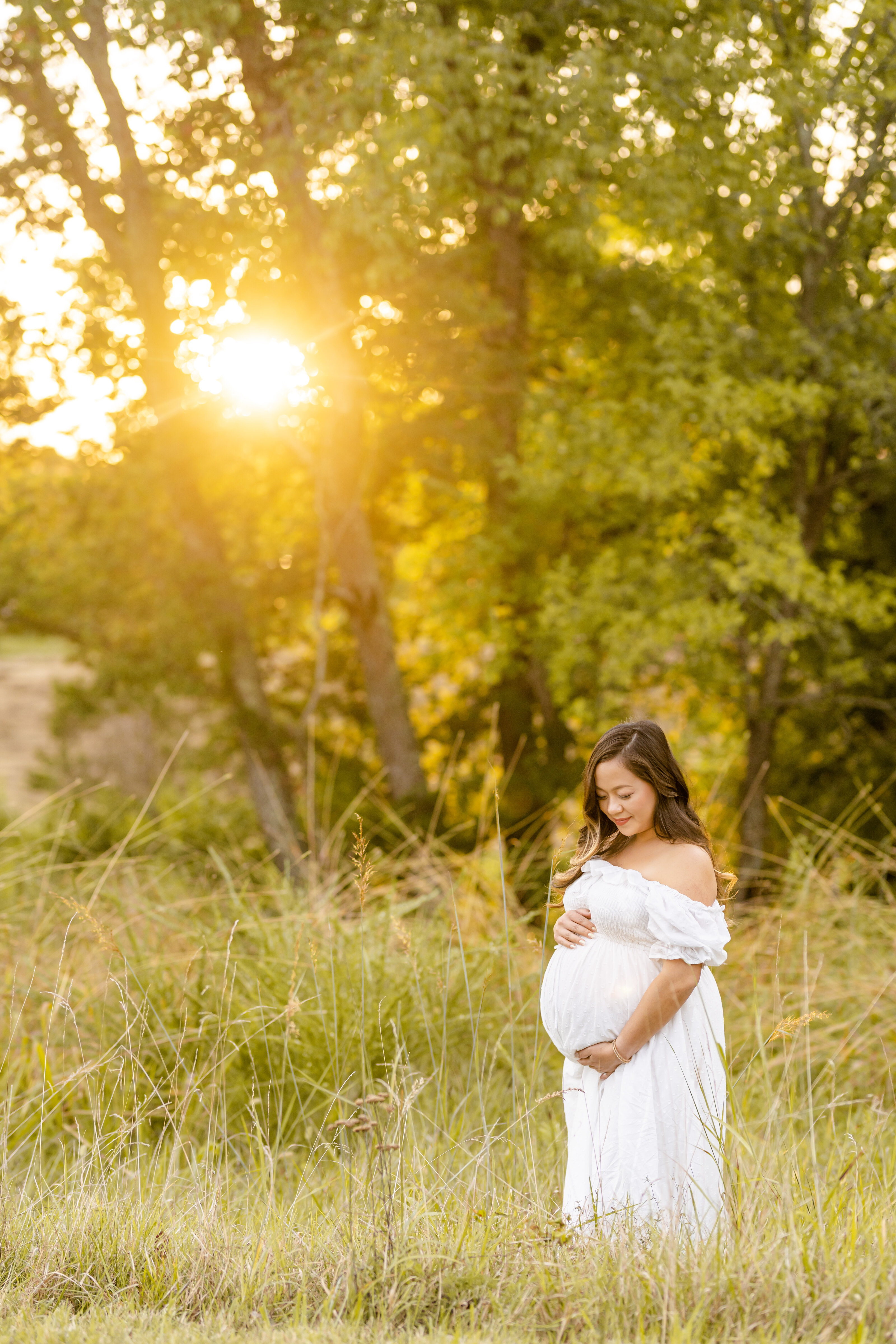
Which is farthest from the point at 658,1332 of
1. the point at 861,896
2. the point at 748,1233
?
the point at 861,896

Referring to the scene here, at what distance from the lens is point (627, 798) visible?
2.98m

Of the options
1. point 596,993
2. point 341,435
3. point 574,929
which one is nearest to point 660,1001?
point 596,993

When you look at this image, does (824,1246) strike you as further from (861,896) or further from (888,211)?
(888,211)

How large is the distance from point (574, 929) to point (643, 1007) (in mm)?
303

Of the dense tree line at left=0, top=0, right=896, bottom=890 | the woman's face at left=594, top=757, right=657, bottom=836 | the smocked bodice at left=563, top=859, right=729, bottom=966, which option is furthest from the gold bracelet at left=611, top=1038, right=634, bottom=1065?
the dense tree line at left=0, top=0, right=896, bottom=890

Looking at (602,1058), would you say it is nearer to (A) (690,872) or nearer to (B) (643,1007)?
(B) (643,1007)

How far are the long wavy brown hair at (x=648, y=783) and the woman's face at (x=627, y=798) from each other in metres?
0.01

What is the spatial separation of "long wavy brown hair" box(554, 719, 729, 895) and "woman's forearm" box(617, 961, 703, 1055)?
318mm

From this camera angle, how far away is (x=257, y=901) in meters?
5.17

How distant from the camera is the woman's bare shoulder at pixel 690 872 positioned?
113 inches

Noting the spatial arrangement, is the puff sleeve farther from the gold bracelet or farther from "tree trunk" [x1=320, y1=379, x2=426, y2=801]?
"tree trunk" [x1=320, y1=379, x2=426, y2=801]

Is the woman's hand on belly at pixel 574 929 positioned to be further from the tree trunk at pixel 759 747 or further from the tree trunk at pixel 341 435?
the tree trunk at pixel 759 747

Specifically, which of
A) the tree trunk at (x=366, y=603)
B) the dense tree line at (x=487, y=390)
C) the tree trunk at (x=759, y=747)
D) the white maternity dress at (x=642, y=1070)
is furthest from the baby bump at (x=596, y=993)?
the tree trunk at (x=759, y=747)

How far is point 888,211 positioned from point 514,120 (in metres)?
3.47
